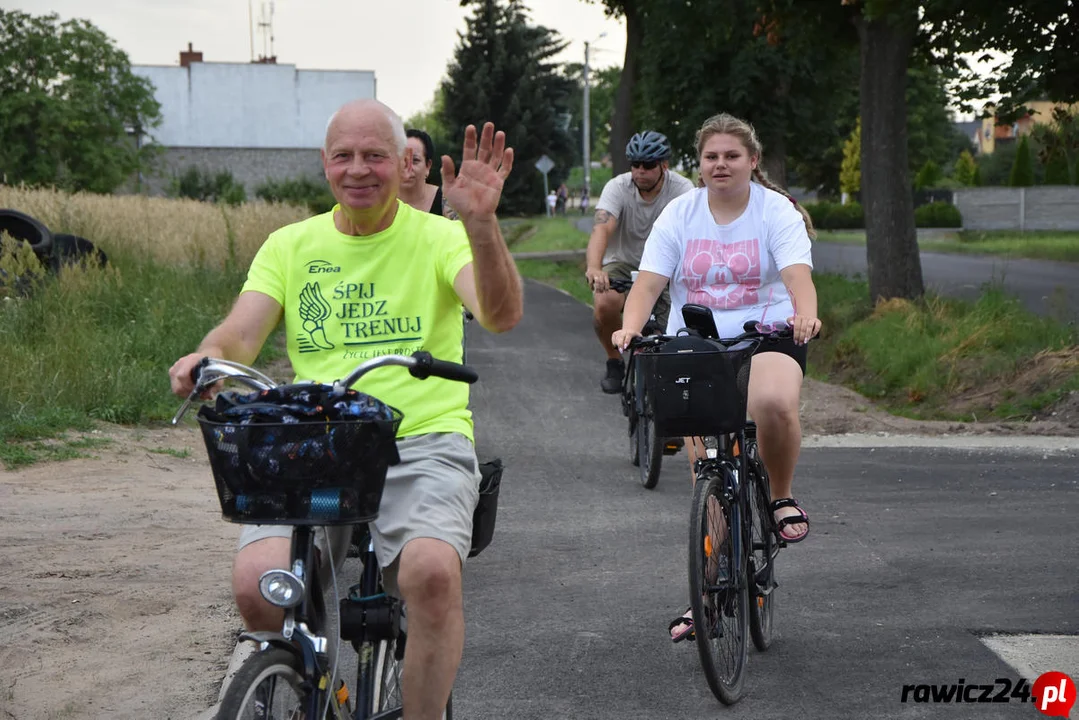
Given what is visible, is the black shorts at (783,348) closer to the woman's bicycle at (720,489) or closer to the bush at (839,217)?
the woman's bicycle at (720,489)

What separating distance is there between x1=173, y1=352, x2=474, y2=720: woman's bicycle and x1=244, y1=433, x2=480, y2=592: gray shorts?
24cm

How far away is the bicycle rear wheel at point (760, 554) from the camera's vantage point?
17.6 feet

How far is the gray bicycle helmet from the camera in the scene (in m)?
9.10

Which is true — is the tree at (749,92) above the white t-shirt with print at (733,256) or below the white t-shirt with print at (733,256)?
above

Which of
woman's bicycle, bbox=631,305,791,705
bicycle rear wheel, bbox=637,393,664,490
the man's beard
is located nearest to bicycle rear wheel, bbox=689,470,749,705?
woman's bicycle, bbox=631,305,791,705

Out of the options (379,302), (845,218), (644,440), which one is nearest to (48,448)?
(644,440)

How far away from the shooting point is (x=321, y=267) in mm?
3898

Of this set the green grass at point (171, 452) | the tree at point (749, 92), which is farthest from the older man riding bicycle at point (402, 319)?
the tree at point (749, 92)

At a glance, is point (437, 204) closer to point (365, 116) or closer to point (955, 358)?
point (365, 116)

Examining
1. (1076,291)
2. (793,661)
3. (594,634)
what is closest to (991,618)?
(793,661)

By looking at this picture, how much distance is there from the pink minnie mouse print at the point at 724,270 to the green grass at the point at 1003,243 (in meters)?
27.5

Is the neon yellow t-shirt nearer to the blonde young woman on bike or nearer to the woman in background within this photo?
the blonde young woman on bike

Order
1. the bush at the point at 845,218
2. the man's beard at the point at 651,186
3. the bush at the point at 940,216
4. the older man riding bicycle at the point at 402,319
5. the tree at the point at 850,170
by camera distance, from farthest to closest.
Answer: the tree at the point at 850,170 → the bush at the point at 845,218 → the bush at the point at 940,216 → the man's beard at the point at 651,186 → the older man riding bicycle at the point at 402,319

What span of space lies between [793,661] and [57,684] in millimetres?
2604
